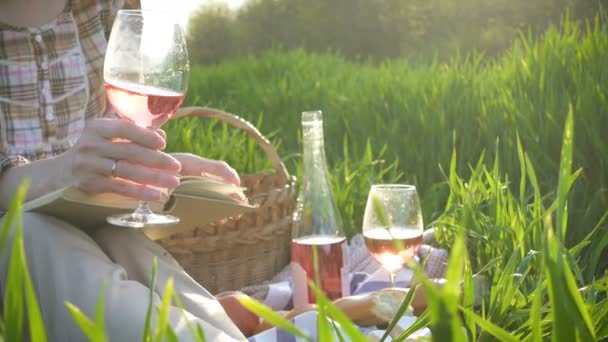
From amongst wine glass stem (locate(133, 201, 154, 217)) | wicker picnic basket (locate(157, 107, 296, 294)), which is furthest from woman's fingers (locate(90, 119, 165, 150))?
wicker picnic basket (locate(157, 107, 296, 294))

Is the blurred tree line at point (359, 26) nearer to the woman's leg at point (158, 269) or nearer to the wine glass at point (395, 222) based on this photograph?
the wine glass at point (395, 222)

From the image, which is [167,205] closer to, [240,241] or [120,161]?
[120,161]

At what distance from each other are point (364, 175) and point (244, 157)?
621 mm

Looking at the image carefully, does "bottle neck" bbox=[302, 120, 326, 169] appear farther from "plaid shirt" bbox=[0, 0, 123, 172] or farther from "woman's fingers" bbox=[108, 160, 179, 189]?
"woman's fingers" bbox=[108, 160, 179, 189]

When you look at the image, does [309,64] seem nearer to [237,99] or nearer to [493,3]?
[237,99]

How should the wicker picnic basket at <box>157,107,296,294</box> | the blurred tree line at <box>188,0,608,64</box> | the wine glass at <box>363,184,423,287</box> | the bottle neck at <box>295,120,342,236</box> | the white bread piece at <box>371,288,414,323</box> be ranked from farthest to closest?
1. the blurred tree line at <box>188,0,608,64</box>
2. the wicker picnic basket at <box>157,107,296,294</box>
3. the bottle neck at <box>295,120,342,236</box>
4. the wine glass at <box>363,184,423,287</box>
5. the white bread piece at <box>371,288,414,323</box>

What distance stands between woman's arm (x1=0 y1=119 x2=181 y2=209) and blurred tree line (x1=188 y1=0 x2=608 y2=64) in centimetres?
652

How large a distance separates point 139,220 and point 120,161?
195 mm

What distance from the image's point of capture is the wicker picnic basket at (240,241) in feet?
8.71

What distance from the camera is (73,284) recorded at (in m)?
1.42

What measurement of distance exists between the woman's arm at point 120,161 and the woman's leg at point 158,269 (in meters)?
0.16

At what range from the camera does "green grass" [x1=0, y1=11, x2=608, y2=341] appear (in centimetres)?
93

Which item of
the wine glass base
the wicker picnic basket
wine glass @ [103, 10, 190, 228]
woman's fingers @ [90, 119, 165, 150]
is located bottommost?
the wicker picnic basket

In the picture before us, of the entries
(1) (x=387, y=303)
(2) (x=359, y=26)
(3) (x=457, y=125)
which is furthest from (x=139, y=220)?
(2) (x=359, y=26)
